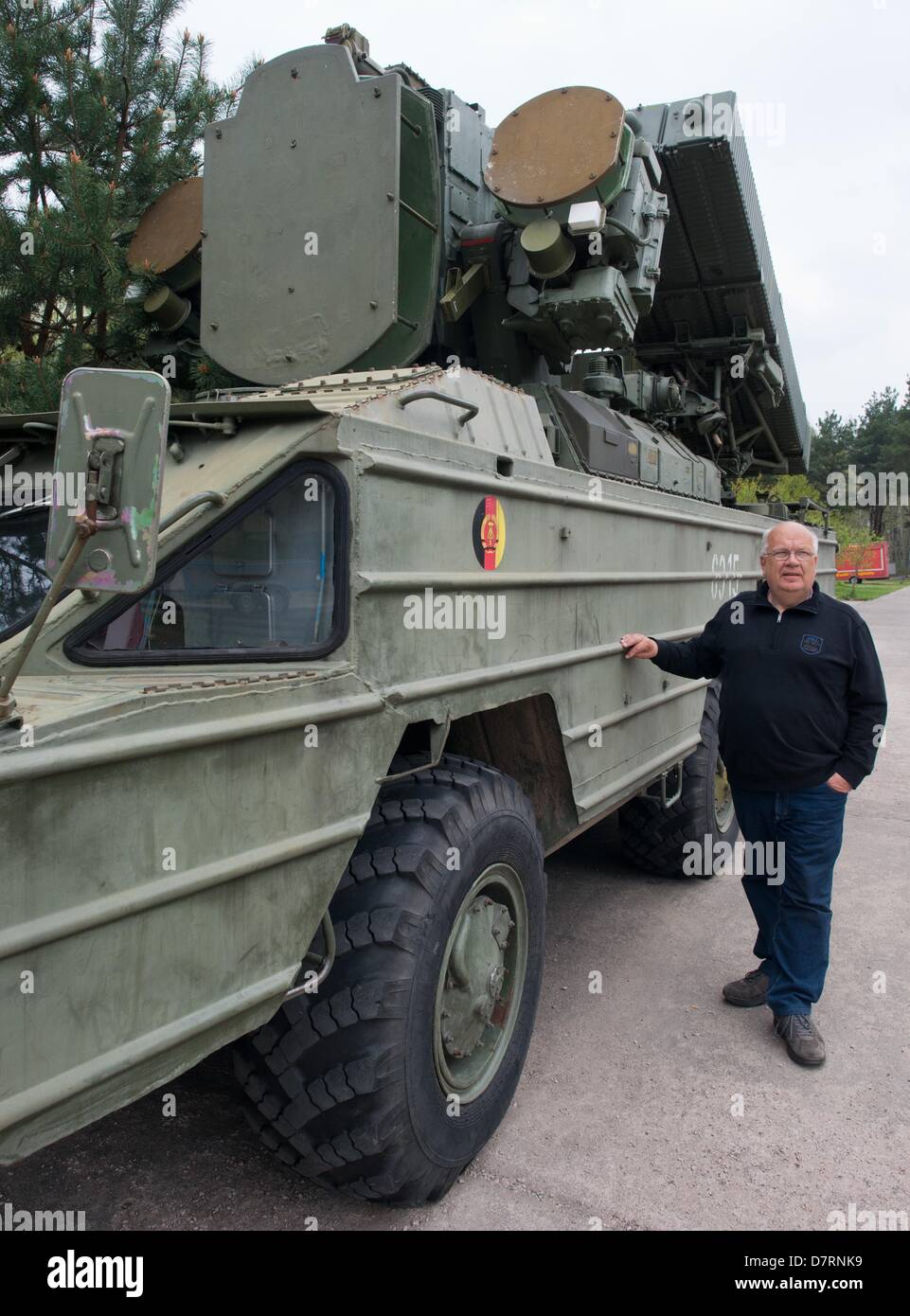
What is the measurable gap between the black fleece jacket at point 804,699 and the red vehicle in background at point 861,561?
2926 cm

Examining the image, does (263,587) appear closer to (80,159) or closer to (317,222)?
(317,222)

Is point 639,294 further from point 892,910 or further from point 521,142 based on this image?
point 892,910

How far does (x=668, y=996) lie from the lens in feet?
12.1

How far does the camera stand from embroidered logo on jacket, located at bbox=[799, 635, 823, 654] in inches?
133

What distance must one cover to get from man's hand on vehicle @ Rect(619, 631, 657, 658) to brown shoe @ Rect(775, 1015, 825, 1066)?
1.22 meters

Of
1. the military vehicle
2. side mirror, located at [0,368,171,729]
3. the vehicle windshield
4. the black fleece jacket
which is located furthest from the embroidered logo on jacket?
side mirror, located at [0,368,171,729]

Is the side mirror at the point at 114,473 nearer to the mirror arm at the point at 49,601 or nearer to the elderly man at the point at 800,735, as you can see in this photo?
the mirror arm at the point at 49,601

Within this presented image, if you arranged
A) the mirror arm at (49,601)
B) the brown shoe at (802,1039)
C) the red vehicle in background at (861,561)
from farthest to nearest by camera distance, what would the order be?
1. the red vehicle in background at (861,561)
2. the brown shoe at (802,1039)
3. the mirror arm at (49,601)

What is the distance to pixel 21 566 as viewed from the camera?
2352 millimetres

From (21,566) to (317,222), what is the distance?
1937 millimetres

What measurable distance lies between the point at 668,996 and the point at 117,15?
17.1 feet

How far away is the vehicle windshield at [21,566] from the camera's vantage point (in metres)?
2.24

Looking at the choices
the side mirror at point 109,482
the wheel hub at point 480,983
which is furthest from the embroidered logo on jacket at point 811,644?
the side mirror at point 109,482

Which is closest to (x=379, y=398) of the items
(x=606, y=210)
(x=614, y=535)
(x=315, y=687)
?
(x=315, y=687)
